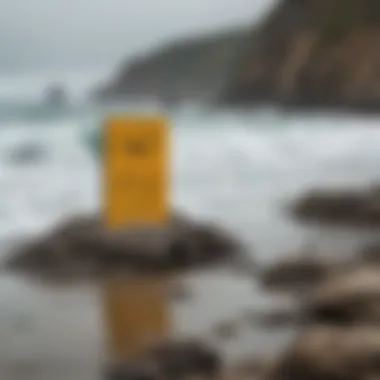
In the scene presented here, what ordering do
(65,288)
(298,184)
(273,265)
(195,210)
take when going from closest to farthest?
(65,288) < (273,265) < (195,210) < (298,184)

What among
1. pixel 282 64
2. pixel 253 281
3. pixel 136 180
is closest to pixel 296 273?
pixel 253 281

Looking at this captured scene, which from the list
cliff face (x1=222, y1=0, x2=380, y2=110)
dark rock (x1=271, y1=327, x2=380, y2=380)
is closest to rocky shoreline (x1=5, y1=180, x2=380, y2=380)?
dark rock (x1=271, y1=327, x2=380, y2=380)

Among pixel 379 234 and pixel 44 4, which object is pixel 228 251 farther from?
pixel 44 4

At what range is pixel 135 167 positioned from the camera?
1522 millimetres

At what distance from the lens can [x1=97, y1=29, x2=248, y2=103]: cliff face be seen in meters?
1.74

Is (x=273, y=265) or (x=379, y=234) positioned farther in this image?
(x=379, y=234)

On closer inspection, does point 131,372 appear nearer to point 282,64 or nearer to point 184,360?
point 184,360

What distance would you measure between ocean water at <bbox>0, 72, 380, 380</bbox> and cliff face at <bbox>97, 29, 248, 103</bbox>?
0.12 feet

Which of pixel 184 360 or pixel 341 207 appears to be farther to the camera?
pixel 341 207

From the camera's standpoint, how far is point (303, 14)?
5.84ft

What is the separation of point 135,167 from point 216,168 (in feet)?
1.04

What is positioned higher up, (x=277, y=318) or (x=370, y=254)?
(x=370, y=254)

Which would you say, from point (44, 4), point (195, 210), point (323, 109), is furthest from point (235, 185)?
point (44, 4)

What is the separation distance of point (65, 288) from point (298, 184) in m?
0.59
